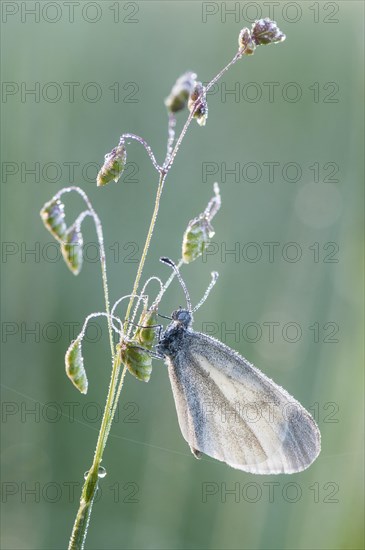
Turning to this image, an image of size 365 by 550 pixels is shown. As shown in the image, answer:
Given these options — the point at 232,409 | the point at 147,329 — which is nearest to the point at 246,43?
the point at 147,329

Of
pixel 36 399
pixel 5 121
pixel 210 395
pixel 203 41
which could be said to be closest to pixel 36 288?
pixel 36 399

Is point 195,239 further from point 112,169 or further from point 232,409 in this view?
point 232,409

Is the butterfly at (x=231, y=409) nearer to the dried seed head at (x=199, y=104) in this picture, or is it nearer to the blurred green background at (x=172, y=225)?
the dried seed head at (x=199, y=104)

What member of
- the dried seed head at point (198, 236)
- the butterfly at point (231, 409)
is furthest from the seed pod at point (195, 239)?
the butterfly at point (231, 409)

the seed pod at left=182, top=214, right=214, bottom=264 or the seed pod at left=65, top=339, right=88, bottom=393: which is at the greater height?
the seed pod at left=182, top=214, right=214, bottom=264

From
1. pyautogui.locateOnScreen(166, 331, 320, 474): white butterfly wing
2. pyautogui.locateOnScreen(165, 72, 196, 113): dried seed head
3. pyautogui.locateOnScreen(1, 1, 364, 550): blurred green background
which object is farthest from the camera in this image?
pyautogui.locateOnScreen(1, 1, 364, 550): blurred green background

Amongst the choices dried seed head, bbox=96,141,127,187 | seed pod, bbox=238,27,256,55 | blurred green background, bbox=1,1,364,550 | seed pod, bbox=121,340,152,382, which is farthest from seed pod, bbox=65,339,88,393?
blurred green background, bbox=1,1,364,550

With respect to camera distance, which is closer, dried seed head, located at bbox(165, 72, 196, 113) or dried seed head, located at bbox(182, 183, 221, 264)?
dried seed head, located at bbox(165, 72, 196, 113)

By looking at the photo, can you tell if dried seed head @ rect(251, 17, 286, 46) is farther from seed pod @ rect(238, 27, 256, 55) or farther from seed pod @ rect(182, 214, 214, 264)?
seed pod @ rect(182, 214, 214, 264)
